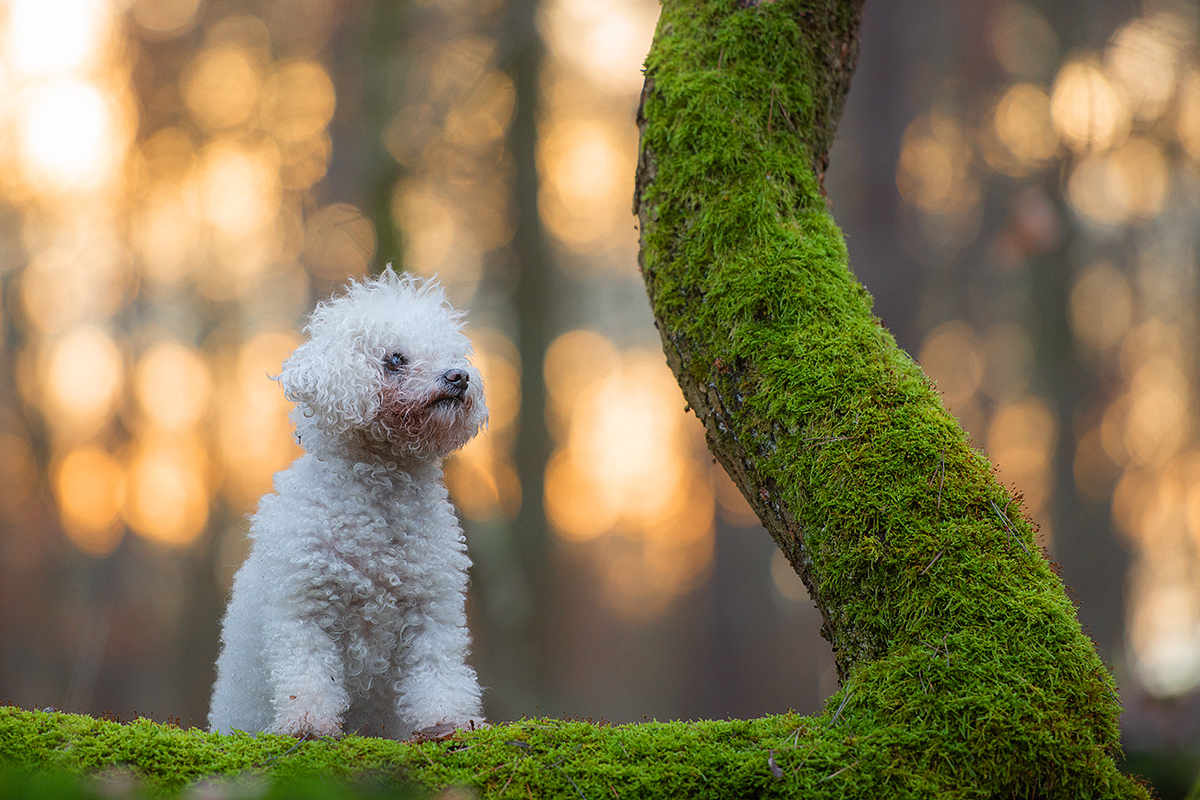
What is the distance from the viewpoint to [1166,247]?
11.7 m

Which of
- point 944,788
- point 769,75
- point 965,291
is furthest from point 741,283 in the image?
point 965,291

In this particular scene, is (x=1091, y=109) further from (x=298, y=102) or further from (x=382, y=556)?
(x=382, y=556)

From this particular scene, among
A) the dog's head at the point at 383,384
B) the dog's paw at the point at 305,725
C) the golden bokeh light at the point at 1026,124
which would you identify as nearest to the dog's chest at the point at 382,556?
the dog's head at the point at 383,384

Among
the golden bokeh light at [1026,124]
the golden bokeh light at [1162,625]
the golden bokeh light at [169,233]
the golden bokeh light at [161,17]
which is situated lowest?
the golden bokeh light at [1162,625]

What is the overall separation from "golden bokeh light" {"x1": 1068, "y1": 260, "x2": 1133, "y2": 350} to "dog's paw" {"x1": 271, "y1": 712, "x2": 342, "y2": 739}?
12.2m

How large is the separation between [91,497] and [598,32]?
Answer: 10852 mm

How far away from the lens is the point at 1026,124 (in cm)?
1157

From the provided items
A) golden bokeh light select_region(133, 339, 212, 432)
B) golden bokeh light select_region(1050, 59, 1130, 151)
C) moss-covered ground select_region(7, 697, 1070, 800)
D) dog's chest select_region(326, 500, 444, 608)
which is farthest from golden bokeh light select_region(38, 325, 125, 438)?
golden bokeh light select_region(1050, 59, 1130, 151)

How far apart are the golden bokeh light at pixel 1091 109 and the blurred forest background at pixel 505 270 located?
0.04m

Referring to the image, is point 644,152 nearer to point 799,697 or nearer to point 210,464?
point 210,464

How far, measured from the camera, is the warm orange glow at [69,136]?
11180 mm

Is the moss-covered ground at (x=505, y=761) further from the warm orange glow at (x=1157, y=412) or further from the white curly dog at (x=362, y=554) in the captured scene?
the warm orange glow at (x=1157, y=412)

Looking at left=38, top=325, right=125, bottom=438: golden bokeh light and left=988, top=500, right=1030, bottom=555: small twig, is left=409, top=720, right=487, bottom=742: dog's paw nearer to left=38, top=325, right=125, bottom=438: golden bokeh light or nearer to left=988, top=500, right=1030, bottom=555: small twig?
left=988, top=500, right=1030, bottom=555: small twig

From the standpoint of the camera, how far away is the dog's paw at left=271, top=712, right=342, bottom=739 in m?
2.57
